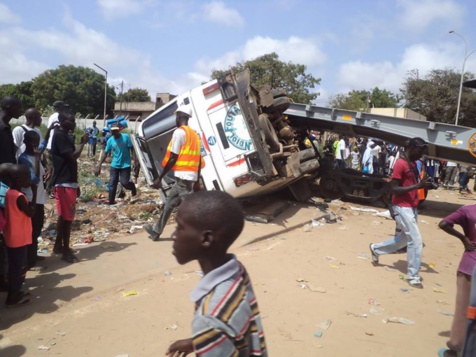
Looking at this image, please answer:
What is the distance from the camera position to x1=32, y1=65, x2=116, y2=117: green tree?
43406 mm

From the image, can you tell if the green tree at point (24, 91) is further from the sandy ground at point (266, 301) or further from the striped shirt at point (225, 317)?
the striped shirt at point (225, 317)

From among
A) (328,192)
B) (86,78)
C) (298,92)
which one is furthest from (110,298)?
(86,78)

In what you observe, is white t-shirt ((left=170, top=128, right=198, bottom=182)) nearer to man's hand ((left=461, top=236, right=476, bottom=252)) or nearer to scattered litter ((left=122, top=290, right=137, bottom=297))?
scattered litter ((left=122, top=290, right=137, bottom=297))

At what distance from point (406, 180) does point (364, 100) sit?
43.7 m

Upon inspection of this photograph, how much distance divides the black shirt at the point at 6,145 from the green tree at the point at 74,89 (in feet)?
141

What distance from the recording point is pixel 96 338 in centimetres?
303

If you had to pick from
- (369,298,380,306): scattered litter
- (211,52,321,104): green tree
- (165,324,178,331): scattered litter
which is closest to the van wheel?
(369,298,380,306): scattered litter

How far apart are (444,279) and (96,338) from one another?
4.04 metres

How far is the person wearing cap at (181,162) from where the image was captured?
16.8 feet

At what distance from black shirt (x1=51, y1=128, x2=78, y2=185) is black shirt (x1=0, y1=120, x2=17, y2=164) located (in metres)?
0.57

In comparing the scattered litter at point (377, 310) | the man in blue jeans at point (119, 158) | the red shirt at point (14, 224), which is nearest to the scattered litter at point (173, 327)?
the red shirt at point (14, 224)

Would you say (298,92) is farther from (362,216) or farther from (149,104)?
(362,216)

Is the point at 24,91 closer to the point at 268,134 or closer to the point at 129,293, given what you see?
the point at 268,134

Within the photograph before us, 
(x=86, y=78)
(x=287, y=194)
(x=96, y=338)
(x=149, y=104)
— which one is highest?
(x=86, y=78)
